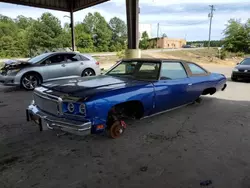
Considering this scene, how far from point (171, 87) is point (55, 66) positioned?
17.6ft

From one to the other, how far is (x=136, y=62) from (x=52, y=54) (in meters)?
4.76

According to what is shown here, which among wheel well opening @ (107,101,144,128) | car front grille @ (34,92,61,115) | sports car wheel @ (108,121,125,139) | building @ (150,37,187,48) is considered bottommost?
sports car wheel @ (108,121,125,139)

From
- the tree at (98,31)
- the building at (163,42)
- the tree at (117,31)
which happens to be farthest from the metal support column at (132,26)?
the building at (163,42)

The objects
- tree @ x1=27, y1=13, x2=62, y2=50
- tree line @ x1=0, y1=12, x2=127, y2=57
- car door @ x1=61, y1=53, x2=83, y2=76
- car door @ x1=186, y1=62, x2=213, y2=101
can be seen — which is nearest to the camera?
car door @ x1=186, y1=62, x2=213, y2=101

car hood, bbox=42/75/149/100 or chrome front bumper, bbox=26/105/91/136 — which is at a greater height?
car hood, bbox=42/75/149/100

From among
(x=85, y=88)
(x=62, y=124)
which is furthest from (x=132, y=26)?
(x=62, y=124)

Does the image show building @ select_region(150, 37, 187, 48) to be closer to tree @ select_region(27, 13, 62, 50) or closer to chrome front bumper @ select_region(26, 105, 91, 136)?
tree @ select_region(27, 13, 62, 50)

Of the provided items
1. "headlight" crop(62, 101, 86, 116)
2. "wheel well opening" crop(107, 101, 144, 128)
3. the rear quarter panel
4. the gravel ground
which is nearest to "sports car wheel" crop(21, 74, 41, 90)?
the gravel ground

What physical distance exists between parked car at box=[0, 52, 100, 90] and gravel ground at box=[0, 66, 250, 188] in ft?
10.9

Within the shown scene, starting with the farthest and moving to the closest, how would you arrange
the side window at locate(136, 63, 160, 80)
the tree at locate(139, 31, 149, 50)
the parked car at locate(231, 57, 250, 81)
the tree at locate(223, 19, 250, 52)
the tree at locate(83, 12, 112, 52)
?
the tree at locate(139, 31, 149, 50), the tree at locate(83, 12, 112, 52), the tree at locate(223, 19, 250, 52), the parked car at locate(231, 57, 250, 81), the side window at locate(136, 63, 160, 80)

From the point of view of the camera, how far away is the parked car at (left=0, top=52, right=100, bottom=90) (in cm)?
754

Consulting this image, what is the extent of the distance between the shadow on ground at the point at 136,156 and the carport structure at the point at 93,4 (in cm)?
516

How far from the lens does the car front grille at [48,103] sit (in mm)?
3120

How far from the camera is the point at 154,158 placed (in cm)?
294
